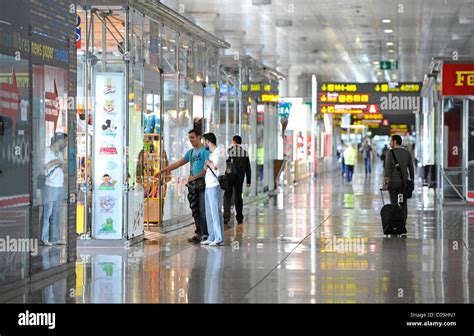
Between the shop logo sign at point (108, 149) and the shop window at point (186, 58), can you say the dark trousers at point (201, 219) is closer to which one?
the shop logo sign at point (108, 149)

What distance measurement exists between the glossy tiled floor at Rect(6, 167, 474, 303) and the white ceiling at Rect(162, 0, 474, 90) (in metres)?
7.52

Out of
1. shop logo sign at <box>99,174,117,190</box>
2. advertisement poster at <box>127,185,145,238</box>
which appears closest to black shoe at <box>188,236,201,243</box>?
Answer: advertisement poster at <box>127,185,145,238</box>

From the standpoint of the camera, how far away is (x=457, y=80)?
81.5ft

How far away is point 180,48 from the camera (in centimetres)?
1869

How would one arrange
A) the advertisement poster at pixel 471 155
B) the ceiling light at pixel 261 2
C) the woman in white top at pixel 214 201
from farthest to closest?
the advertisement poster at pixel 471 155 < the ceiling light at pixel 261 2 < the woman in white top at pixel 214 201

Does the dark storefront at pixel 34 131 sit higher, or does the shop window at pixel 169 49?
the shop window at pixel 169 49

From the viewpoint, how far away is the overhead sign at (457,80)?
2477 cm

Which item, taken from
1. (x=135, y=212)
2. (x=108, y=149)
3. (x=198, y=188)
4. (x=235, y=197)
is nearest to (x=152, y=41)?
(x=108, y=149)

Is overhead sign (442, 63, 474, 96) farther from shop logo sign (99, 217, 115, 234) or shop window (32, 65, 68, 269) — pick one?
shop window (32, 65, 68, 269)

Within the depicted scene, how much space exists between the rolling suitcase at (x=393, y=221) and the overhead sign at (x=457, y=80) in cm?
893

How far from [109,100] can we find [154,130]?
6.91 feet

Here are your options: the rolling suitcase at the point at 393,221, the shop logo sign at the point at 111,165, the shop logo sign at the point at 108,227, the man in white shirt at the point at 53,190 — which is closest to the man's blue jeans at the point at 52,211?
the man in white shirt at the point at 53,190
